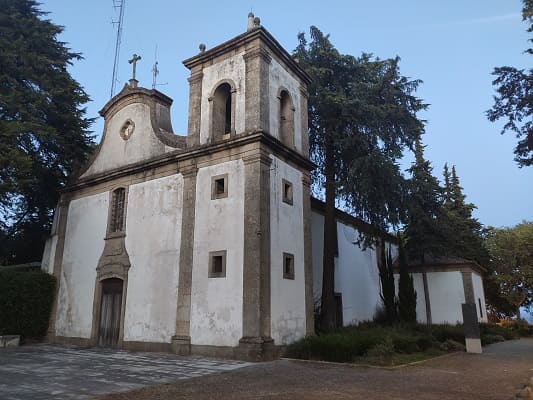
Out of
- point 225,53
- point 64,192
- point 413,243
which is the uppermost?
point 225,53

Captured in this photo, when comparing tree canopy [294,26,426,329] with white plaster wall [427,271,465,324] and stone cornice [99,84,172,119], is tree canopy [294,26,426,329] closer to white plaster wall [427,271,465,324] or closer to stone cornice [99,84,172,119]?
stone cornice [99,84,172,119]

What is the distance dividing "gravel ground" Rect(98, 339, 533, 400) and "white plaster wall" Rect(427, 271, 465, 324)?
15.1 meters

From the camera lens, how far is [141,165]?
1634 cm

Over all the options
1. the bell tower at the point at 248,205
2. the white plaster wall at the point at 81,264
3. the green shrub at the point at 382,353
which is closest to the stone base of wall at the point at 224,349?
the bell tower at the point at 248,205

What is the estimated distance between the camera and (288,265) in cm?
1397

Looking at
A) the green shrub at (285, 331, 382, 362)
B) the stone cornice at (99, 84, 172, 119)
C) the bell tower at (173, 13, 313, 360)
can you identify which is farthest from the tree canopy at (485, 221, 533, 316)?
the stone cornice at (99, 84, 172, 119)

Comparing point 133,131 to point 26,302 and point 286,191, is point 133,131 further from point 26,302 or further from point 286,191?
point 26,302

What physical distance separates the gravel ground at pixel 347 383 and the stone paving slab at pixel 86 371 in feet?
2.45

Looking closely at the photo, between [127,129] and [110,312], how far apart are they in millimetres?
7741

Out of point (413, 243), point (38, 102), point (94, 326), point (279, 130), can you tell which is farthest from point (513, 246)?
point (38, 102)

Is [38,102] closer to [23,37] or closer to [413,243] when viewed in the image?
[23,37]

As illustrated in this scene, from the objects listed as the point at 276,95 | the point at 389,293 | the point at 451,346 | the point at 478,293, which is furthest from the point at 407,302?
the point at 478,293

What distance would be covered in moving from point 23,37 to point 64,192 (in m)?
7.29

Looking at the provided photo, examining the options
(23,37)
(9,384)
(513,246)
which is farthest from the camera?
(513,246)
